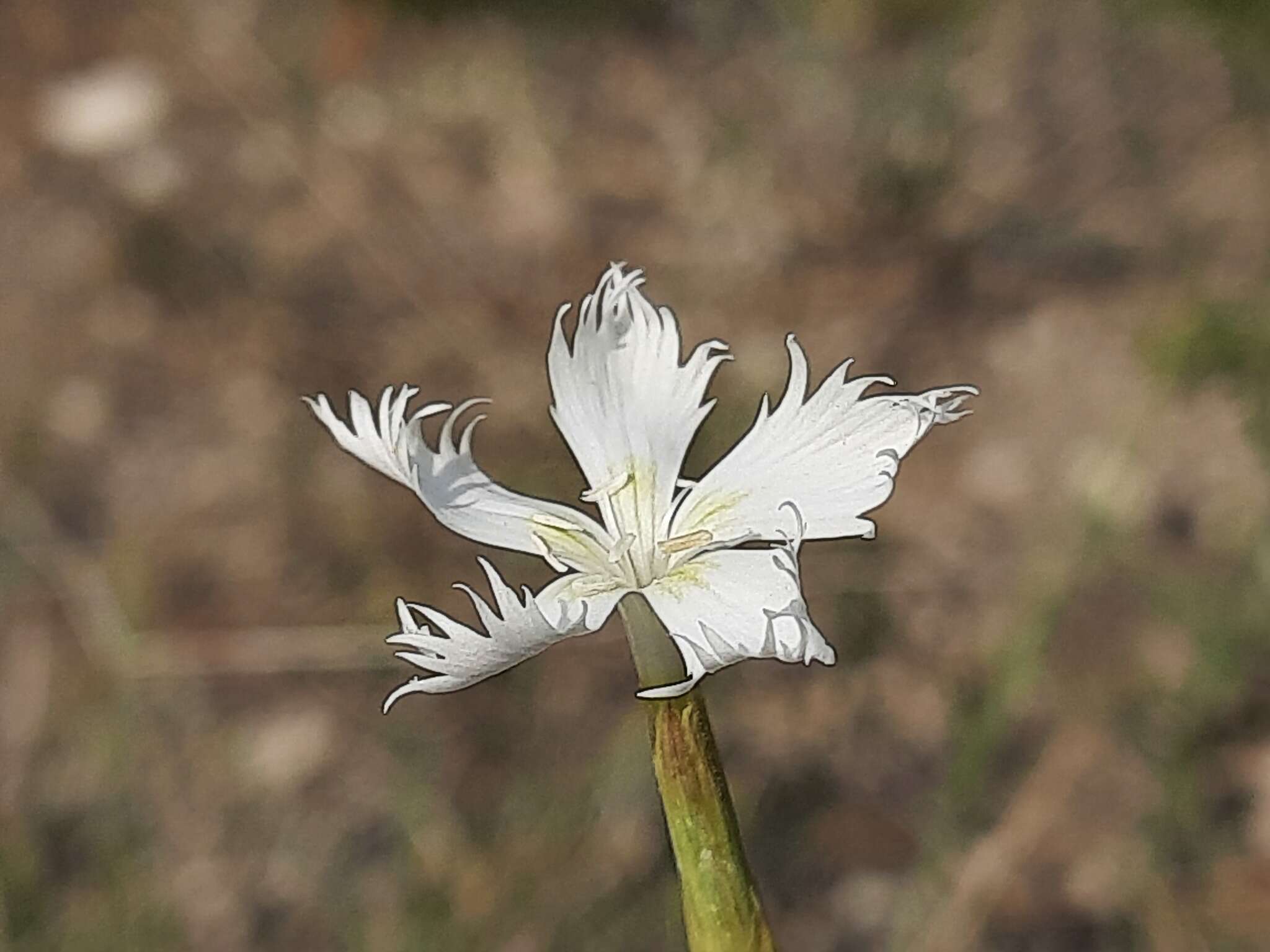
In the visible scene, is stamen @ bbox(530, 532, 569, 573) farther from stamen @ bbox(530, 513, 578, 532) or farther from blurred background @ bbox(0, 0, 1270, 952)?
blurred background @ bbox(0, 0, 1270, 952)

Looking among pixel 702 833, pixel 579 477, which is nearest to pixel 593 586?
pixel 702 833

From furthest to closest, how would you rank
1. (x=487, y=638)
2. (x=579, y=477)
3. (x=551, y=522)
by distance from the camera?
(x=579, y=477), (x=551, y=522), (x=487, y=638)

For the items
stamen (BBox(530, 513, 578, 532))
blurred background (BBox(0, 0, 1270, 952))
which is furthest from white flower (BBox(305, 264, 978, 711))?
blurred background (BBox(0, 0, 1270, 952))

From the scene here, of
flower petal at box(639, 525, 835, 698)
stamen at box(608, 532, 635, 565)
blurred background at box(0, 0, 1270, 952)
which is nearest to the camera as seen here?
flower petal at box(639, 525, 835, 698)

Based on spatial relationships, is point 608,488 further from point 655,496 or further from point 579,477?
point 579,477

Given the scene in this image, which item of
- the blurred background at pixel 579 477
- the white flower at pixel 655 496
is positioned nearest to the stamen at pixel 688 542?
the white flower at pixel 655 496

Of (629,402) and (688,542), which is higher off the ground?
(629,402)
